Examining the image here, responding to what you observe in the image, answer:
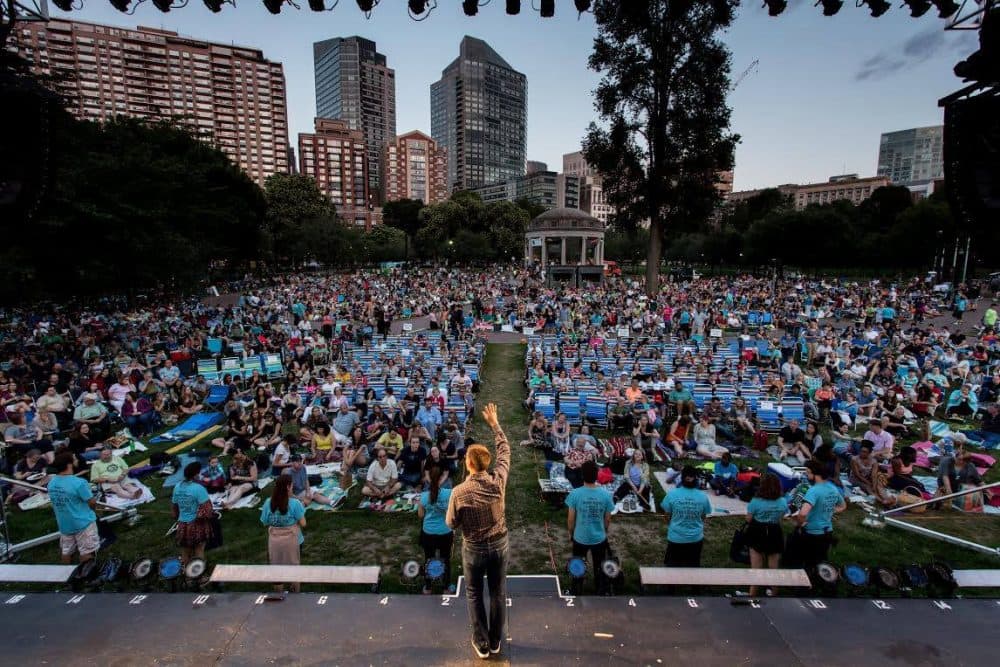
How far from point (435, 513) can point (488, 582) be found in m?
1.94

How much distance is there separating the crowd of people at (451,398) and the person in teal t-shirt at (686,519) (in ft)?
0.08

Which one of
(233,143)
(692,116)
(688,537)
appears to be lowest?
(688,537)

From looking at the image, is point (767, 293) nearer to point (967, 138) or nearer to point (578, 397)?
point (578, 397)

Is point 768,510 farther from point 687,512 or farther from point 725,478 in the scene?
point 725,478

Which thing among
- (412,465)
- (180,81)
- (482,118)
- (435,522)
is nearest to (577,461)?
(412,465)

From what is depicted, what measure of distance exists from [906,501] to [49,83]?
28.9 m

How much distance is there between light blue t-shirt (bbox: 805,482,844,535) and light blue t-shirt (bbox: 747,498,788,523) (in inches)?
14.0

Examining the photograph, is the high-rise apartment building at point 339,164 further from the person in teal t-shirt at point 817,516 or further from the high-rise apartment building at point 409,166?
the person in teal t-shirt at point 817,516

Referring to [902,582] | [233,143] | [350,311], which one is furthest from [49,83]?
[233,143]

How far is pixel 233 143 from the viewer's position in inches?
4564

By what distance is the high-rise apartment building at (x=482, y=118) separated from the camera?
181 m

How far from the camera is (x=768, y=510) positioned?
5195 mm

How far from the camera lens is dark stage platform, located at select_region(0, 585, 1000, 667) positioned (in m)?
4.11

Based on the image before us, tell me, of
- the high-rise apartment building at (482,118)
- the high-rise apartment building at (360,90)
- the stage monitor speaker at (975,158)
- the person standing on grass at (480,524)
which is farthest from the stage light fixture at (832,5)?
the high-rise apartment building at (482,118)
